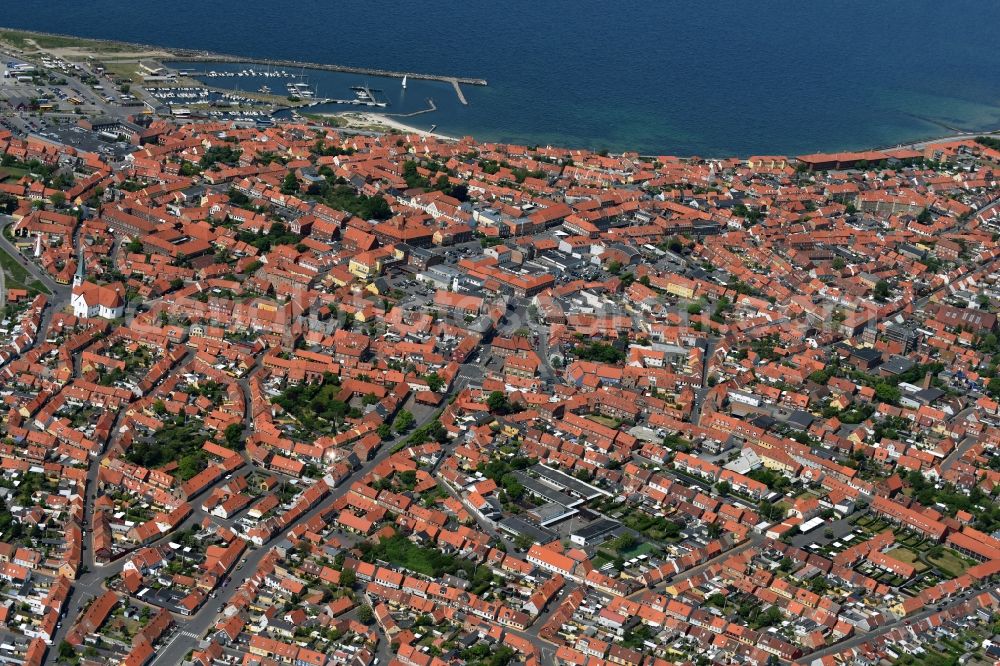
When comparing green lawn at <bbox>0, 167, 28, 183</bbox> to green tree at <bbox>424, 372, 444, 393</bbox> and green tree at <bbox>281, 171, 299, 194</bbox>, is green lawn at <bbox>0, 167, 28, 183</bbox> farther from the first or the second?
green tree at <bbox>424, 372, 444, 393</bbox>

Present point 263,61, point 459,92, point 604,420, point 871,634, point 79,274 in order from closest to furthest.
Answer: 1. point 871,634
2. point 604,420
3. point 79,274
4. point 459,92
5. point 263,61

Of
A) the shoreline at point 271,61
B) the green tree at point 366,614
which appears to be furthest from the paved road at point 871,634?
the shoreline at point 271,61

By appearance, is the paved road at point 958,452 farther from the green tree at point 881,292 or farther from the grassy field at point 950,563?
the green tree at point 881,292

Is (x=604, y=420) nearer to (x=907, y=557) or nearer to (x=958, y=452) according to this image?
(x=907, y=557)

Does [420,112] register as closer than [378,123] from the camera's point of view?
No

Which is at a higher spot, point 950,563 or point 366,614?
point 950,563

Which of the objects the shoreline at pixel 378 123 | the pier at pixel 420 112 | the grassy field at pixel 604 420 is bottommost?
the grassy field at pixel 604 420

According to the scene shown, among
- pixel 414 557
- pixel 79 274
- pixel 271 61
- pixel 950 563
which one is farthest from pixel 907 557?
pixel 271 61

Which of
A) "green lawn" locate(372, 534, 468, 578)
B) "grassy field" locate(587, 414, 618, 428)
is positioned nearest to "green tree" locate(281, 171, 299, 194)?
"grassy field" locate(587, 414, 618, 428)

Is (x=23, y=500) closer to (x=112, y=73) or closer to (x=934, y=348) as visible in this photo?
(x=934, y=348)

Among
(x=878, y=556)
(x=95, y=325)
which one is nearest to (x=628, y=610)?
(x=878, y=556)

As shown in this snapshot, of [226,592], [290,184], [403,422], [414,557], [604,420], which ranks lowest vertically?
[226,592]
